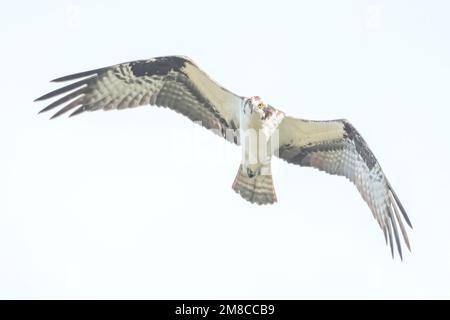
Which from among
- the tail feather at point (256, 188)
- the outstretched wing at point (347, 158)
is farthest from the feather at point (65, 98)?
the outstretched wing at point (347, 158)

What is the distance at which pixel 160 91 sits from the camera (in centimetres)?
1512

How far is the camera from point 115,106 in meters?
14.9

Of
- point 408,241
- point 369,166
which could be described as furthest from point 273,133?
point 408,241

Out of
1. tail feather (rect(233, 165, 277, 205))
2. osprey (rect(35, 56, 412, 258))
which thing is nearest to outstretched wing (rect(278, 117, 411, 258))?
osprey (rect(35, 56, 412, 258))

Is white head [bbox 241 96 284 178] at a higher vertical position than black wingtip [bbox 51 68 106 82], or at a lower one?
lower

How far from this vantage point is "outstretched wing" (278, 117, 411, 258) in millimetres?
15550

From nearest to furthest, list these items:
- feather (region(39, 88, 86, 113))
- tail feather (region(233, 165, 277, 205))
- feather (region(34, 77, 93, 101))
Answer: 1. feather (region(34, 77, 93, 101))
2. feather (region(39, 88, 86, 113))
3. tail feather (region(233, 165, 277, 205))

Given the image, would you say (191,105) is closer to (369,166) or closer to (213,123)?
(213,123)

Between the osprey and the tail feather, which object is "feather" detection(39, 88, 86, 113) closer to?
the osprey

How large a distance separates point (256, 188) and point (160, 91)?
73.6 inches

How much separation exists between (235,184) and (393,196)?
7.33ft

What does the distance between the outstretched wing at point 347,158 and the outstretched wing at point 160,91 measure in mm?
934

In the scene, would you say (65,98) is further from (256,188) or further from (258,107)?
(256,188)

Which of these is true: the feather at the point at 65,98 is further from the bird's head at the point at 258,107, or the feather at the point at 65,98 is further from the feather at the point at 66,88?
the bird's head at the point at 258,107
